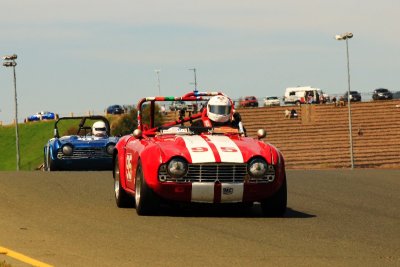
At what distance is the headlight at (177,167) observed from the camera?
14836 mm

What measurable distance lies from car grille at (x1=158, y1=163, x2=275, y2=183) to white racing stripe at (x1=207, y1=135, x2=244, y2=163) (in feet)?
0.23

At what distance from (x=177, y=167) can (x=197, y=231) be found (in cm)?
173

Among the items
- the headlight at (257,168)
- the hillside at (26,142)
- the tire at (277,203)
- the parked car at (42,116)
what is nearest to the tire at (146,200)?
the headlight at (257,168)

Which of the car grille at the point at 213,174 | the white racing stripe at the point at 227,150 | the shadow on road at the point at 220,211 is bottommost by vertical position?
the shadow on road at the point at 220,211

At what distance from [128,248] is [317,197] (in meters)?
7.78

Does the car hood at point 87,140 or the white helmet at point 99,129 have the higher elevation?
the white helmet at point 99,129

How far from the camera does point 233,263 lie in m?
10.5

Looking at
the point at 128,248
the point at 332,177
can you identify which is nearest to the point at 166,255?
the point at 128,248

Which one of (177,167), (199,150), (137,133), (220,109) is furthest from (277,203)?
(220,109)

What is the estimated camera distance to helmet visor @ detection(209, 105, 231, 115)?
1711 centimetres

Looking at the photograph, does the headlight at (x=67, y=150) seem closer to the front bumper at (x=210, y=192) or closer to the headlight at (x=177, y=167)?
the front bumper at (x=210, y=192)

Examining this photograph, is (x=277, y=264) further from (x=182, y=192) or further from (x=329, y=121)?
(x=329, y=121)

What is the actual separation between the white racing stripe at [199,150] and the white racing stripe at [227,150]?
120mm

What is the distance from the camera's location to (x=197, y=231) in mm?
13258
